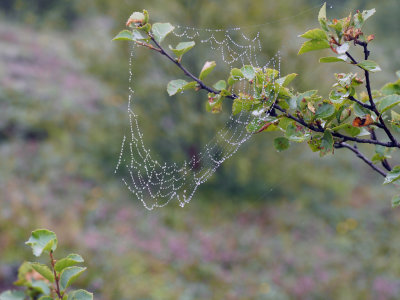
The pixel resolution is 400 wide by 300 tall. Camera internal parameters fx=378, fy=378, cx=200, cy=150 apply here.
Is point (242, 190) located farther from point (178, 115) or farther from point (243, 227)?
point (178, 115)

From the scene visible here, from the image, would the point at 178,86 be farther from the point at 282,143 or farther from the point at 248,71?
the point at 282,143

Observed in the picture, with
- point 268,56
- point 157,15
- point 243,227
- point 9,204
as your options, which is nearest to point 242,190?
point 243,227

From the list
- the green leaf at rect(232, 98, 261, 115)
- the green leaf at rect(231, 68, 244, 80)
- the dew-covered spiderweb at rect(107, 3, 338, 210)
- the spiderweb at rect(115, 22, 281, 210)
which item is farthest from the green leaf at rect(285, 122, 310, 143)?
the spiderweb at rect(115, 22, 281, 210)

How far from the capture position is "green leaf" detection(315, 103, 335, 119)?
114 cm

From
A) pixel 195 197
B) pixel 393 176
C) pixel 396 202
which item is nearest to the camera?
pixel 393 176

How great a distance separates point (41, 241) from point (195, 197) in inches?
203

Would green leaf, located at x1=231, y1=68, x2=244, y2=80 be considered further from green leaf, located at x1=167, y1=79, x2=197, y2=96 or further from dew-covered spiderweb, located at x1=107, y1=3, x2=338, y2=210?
dew-covered spiderweb, located at x1=107, y1=3, x2=338, y2=210

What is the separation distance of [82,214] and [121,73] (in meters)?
2.13

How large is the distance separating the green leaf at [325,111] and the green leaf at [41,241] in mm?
846

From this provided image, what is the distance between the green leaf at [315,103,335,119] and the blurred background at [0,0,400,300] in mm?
3312

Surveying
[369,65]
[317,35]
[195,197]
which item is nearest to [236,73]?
[317,35]

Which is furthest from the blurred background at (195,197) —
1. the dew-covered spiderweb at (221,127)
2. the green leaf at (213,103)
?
the green leaf at (213,103)

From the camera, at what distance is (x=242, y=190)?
6.20 meters

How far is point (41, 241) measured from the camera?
3.41 ft
